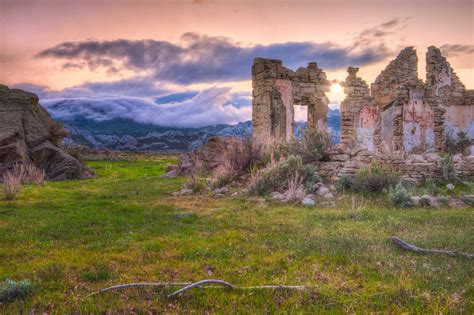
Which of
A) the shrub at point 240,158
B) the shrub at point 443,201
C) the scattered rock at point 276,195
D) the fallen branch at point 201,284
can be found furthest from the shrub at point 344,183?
the fallen branch at point 201,284

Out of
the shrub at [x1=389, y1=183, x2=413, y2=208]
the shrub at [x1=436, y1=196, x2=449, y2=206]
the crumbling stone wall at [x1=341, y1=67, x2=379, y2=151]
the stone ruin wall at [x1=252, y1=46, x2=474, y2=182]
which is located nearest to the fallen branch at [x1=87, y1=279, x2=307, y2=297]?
the shrub at [x1=389, y1=183, x2=413, y2=208]

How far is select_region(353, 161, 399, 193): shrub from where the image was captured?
10688 mm

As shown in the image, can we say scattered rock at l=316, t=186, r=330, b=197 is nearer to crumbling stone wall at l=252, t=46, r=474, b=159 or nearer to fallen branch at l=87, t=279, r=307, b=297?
fallen branch at l=87, t=279, r=307, b=297

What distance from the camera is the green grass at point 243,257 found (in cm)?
354

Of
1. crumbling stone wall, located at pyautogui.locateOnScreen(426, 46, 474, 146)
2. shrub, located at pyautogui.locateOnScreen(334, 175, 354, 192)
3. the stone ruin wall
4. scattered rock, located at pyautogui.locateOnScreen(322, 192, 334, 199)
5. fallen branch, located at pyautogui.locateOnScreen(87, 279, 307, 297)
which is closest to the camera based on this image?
fallen branch, located at pyautogui.locateOnScreen(87, 279, 307, 297)

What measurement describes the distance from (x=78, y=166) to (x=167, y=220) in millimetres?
13923

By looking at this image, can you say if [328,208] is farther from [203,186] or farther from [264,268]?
[203,186]

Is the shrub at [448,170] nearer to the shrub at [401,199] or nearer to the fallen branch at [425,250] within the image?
the shrub at [401,199]

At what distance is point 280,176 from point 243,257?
265 inches

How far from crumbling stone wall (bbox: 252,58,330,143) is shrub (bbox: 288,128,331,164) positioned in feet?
14.8

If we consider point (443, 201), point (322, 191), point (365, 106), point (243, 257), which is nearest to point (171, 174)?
point (322, 191)

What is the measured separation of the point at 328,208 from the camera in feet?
28.6

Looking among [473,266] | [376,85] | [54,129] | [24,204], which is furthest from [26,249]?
[376,85]

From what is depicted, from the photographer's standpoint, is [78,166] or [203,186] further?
[78,166]
